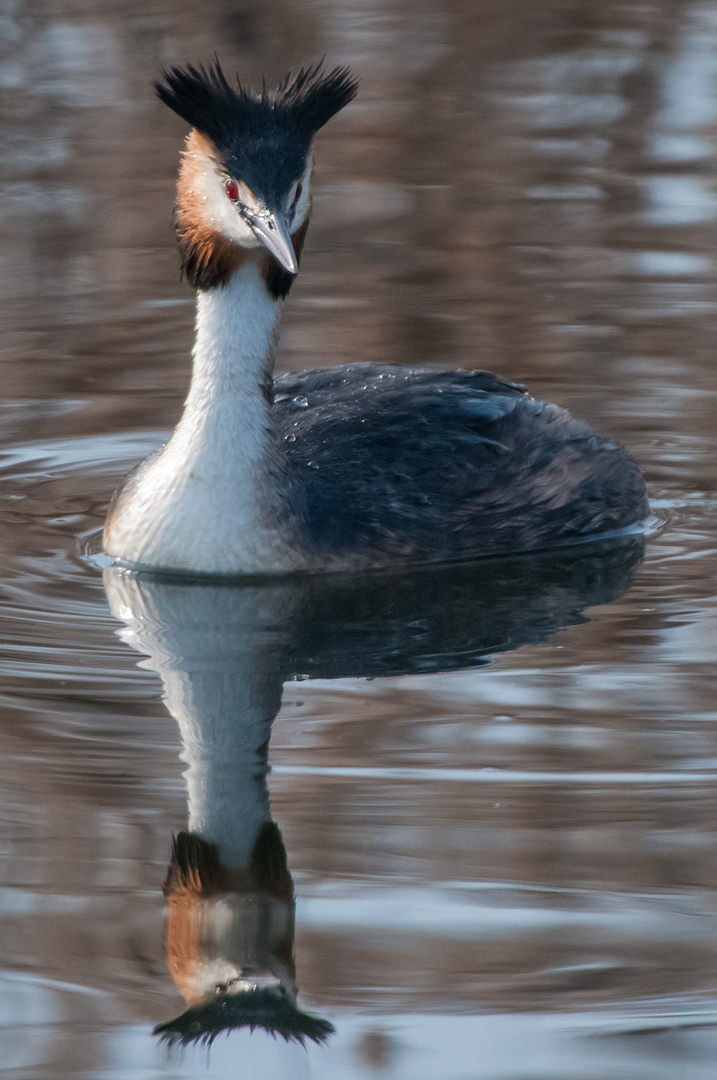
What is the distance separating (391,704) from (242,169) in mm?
2066

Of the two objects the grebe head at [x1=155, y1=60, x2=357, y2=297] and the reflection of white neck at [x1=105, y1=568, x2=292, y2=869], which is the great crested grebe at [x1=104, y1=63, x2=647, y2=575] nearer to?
the grebe head at [x1=155, y1=60, x2=357, y2=297]

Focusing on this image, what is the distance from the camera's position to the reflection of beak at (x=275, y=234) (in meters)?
5.99

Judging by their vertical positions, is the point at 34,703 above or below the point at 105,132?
below

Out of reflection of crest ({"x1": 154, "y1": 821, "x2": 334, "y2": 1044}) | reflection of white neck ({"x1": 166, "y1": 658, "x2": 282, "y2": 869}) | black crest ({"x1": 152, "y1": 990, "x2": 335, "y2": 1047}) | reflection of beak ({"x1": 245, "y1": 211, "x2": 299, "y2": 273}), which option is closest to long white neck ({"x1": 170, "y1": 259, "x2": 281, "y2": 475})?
reflection of beak ({"x1": 245, "y1": 211, "x2": 299, "y2": 273})

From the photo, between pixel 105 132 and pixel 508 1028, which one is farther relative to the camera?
pixel 105 132

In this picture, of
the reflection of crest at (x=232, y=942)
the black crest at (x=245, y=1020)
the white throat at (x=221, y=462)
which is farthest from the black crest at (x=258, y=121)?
the black crest at (x=245, y=1020)

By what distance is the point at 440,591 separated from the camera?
6.71 m

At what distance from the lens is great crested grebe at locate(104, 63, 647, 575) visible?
21.1ft

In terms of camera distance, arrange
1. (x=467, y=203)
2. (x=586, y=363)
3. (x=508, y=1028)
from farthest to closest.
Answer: (x=467, y=203) < (x=586, y=363) < (x=508, y=1028)

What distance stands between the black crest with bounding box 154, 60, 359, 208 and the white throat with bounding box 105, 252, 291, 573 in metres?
0.36

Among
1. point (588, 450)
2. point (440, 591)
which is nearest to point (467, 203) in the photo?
point (588, 450)

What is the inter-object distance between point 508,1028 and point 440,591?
297 cm

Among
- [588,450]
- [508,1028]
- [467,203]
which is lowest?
[508,1028]

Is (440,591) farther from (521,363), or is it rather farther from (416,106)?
(416,106)
